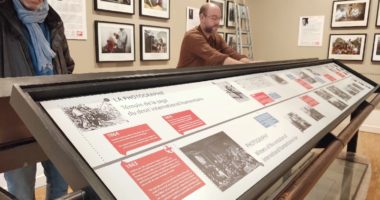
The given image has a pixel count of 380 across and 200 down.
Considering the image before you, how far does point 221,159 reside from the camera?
25.1 inches

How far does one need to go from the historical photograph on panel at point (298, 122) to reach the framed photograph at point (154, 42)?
Answer: 2589 mm

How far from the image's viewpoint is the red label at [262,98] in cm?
96

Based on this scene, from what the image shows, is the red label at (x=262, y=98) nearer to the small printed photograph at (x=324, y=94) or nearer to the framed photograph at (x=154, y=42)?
the small printed photograph at (x=324, y=94)

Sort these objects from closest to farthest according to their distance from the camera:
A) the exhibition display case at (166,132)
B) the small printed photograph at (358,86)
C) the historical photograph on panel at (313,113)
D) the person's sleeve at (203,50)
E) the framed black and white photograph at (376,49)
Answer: the exhibition display case at (166,132) → the historical photograph on panel at (313,113) → the small printed photograph at (358,86) → the person's sleeve at (203,50) → the framed black and white photograph at (376,49)

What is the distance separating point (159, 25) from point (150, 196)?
3263 millimetres

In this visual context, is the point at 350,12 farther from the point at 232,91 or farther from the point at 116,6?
the point at 232,91

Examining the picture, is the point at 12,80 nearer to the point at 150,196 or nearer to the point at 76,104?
the point at 76,104

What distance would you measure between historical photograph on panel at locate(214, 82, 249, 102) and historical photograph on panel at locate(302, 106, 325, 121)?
11.8 inches

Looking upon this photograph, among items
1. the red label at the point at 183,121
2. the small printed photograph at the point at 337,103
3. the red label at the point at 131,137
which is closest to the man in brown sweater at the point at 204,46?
the small printed photograph at the point at 337,103

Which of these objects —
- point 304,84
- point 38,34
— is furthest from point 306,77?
point 38,34

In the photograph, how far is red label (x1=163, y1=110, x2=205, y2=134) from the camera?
0.65 meters

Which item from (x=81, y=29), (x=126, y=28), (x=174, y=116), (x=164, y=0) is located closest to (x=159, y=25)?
(x=164, y=0)

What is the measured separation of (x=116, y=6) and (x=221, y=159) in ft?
8.90

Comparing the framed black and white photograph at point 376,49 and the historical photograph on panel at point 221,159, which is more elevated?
the framed black and white photograph at point 376,49
